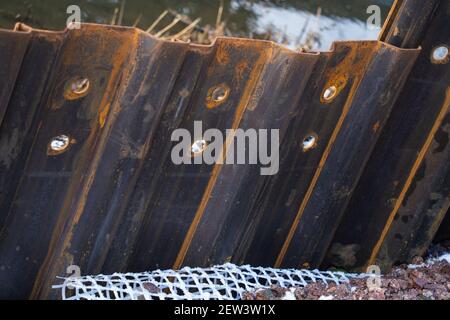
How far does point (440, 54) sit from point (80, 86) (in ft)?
6.98

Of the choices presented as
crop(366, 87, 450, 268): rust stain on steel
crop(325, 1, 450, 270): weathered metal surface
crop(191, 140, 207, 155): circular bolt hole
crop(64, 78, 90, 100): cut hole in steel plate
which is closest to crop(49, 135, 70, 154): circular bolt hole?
crop(64, 78, 90, 100): cut hole in steel plate

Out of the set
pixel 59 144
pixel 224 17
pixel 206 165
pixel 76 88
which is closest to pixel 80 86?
pixel 76 88

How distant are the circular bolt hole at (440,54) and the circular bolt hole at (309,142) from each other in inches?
33.3

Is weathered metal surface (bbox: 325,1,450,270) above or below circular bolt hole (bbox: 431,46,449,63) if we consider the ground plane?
below

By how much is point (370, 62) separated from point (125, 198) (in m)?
1.54

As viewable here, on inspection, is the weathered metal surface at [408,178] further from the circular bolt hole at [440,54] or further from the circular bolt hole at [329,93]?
the circular bolt hole at [329,93]

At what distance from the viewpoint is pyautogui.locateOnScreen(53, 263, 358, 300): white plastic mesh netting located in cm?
396

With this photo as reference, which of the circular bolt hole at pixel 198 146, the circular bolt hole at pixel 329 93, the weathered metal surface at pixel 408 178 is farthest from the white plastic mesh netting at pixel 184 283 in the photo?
the circular bolt hole at pixel 329 93

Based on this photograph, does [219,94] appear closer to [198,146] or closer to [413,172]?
[198,146]

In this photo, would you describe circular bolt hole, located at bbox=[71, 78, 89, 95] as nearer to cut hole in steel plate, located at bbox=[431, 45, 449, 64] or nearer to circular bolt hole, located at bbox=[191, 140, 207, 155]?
circular bolt hole, located at bbox=[191, 140, 207, 155]

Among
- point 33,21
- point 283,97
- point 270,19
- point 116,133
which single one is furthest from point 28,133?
point 270,19

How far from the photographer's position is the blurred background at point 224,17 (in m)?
10.6

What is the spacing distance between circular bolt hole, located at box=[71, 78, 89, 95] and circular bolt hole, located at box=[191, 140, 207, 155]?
0.66 metres

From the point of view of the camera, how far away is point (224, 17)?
11430 mm
